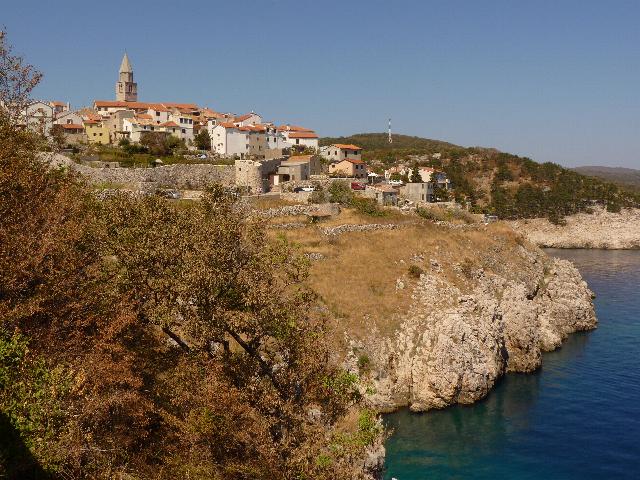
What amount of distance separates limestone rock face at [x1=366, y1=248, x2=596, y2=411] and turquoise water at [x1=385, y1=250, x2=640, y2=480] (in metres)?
1.35

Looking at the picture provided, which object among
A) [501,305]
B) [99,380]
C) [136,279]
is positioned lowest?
[501,305]

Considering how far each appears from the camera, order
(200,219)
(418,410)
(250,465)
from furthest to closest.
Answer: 1. (418,410)
2. (200,219)
3. (250,465)

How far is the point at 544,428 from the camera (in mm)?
39594

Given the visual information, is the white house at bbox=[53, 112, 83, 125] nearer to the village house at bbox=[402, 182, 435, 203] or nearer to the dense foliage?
the village house at bbox=[402, 182, 435, 203]

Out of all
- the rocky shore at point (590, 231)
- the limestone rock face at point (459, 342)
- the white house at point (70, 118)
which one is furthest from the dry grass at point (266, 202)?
the rocky shore at point (590, 231)

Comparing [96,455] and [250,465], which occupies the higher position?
[96,455]

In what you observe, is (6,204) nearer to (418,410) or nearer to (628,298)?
(418,410)

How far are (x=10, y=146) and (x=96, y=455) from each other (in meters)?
14.4

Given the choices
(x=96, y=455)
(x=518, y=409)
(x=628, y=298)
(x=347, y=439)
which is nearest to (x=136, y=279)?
(x=96, y=455)

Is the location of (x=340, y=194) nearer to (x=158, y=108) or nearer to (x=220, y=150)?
(x=220, y=150)

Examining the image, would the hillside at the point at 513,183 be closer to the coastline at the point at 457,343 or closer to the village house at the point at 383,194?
the village house at the point at 383,194

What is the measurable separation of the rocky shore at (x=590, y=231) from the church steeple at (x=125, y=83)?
3891 inches

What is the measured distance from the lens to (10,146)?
23391 millimetres

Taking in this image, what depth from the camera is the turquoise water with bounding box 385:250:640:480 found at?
34156 mm
